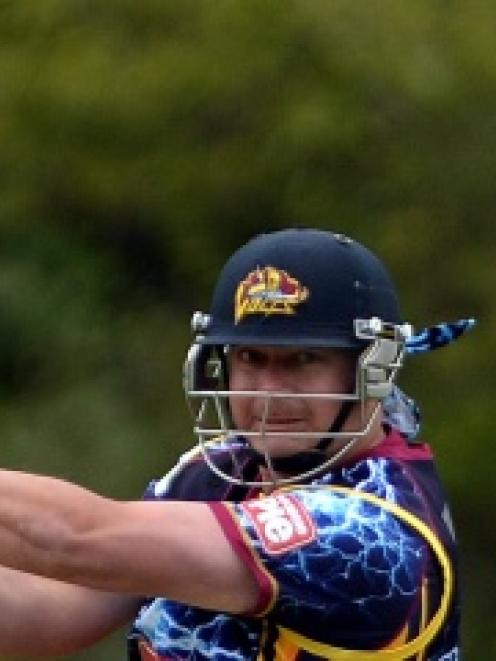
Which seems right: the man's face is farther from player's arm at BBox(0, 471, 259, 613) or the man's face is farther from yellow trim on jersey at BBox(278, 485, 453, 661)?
player's arm at BBox(0, 471, 259, 613)

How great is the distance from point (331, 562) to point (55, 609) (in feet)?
2.20

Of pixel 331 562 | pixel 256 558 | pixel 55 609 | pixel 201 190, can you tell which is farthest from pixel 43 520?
pixel 201 190

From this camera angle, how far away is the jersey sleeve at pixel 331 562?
10.4 feet

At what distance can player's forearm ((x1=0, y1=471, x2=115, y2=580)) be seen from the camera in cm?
300

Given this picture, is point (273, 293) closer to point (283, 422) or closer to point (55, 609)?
point (283, 422)

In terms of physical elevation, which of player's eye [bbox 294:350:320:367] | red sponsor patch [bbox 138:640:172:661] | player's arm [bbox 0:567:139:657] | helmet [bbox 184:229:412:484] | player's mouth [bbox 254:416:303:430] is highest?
helmet [bbox 184:229:412:484]

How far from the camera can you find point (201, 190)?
6379mm

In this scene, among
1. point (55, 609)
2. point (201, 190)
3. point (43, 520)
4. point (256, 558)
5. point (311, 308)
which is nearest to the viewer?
→ point (43, 520)

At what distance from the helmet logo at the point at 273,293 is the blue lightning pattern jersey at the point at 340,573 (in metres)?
0.26

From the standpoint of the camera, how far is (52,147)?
21.6 ft

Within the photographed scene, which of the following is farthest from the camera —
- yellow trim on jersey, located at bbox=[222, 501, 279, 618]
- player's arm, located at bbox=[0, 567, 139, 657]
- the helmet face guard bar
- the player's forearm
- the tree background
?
the tree background

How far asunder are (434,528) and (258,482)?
0.34 metres

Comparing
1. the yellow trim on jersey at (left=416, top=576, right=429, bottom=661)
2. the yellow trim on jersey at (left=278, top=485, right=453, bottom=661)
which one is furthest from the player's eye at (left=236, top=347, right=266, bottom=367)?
the yellow trim on jersey at (left=416, top=576, right=429, bottom=661)

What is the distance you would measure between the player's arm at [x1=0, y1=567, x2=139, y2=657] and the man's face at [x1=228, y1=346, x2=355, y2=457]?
1.44 ft
